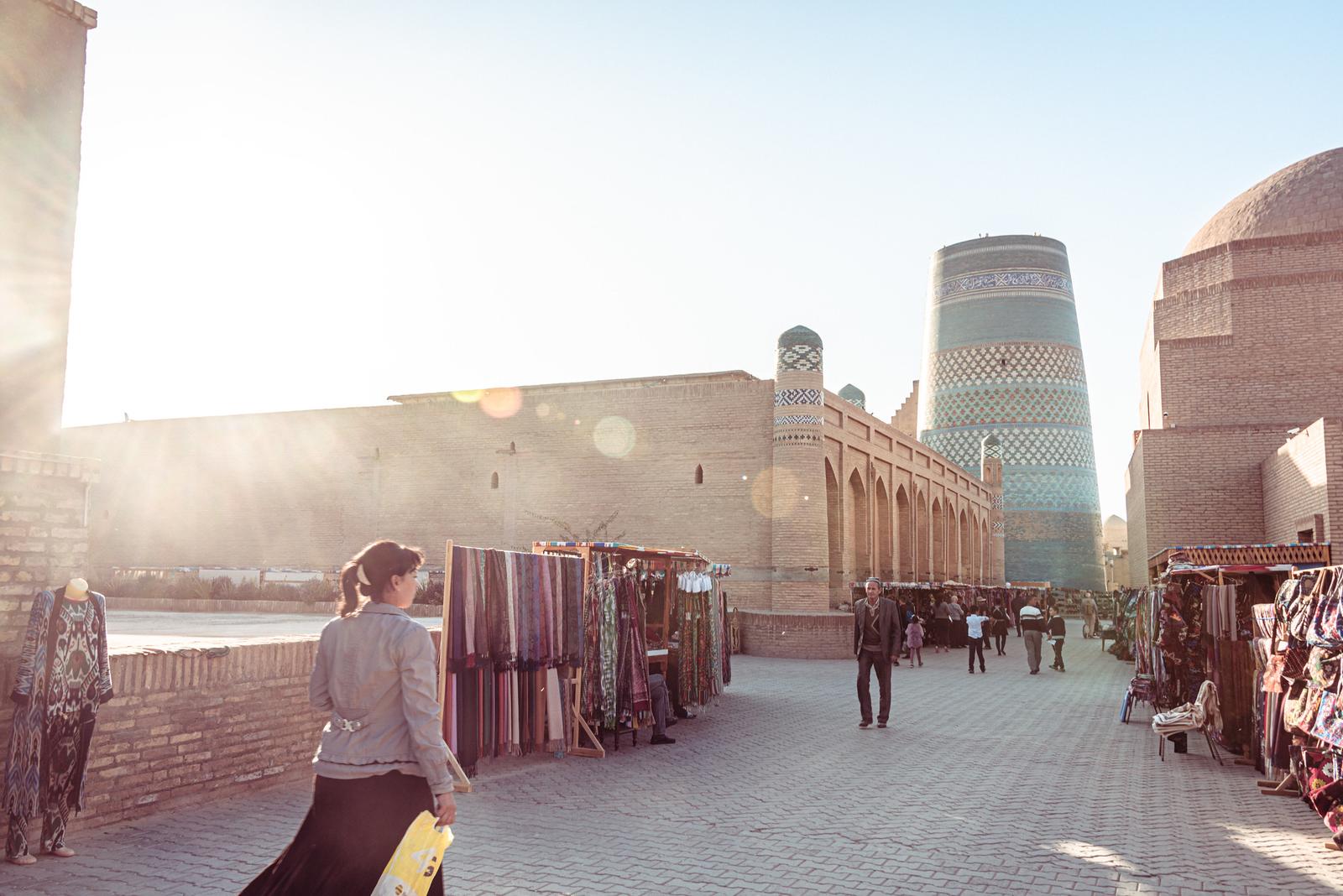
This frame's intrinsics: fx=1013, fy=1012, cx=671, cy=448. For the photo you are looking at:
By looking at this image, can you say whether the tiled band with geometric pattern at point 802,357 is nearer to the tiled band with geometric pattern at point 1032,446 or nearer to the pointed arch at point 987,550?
the pointed arch at point 987,550

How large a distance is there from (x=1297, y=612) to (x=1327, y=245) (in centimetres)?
1811

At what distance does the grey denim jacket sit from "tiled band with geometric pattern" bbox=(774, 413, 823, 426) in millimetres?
18676

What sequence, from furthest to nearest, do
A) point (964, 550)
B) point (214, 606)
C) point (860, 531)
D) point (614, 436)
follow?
point (964, 550) → point (860, 531) → point (214, 606) → point (614, 436)

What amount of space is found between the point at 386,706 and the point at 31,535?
118 inches

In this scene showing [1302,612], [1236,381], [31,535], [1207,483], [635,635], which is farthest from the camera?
[1236,381]

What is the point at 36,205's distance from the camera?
5.76m

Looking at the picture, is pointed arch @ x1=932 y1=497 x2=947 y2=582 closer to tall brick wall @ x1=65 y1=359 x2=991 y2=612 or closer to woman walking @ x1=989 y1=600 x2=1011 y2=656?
tall brick wall @ x1=65 y1=359 x2=991 y2=612

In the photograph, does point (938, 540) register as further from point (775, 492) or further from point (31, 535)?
point (31, 535)

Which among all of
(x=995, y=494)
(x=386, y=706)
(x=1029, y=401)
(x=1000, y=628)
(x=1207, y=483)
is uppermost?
(x=1029, y=401)

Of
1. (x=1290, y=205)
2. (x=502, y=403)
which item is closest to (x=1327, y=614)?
(x=1290, y=205)

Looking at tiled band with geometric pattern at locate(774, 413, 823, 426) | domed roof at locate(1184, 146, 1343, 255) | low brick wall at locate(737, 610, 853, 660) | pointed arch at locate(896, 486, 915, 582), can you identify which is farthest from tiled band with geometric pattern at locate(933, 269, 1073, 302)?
low brick wall at locate(737, 610, 853, 660)

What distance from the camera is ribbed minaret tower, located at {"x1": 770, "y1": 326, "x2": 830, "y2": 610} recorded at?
21.0 m

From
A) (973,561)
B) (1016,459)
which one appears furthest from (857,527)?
(1016,459)

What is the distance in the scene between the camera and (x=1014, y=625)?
3438cm
